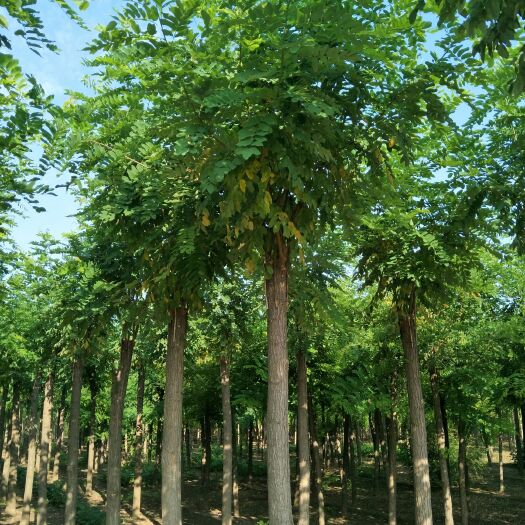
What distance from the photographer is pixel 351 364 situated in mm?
21406

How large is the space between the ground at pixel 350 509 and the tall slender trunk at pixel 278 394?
18348 millimetres

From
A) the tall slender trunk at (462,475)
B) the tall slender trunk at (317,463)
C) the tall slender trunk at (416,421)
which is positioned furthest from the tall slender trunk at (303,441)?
the tall slender trunk at (462,475)

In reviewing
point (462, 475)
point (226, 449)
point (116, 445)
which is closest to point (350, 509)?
point (462, 475)

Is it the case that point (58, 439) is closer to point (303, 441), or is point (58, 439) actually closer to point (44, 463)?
point (44, 463)

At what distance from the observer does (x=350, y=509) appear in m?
26.6

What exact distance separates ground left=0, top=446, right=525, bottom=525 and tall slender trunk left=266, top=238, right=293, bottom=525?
60.2 feet

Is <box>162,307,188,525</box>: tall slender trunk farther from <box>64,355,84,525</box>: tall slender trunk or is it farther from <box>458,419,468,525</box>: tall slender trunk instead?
<box>458,419,468,525</box>: tall slender trunk

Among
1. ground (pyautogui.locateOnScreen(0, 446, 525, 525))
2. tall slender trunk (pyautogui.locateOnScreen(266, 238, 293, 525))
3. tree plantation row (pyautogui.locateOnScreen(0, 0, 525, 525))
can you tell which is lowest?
ground (pyautogui.locateOnScreen(0, 446, 525, 525))

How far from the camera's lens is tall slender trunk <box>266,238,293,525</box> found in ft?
23.4

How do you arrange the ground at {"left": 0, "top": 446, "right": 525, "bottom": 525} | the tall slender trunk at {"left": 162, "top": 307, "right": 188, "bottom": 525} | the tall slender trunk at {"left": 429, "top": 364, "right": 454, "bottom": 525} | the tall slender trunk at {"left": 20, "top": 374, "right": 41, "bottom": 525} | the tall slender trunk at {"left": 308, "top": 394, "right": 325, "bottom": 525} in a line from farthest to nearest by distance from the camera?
the ground at {"left": 0, "top": 446, "right": 525, "bottom": 525} < the tall slender trunk at {"left": 308, "top": 394, "right": 325, "bottom": 525} < the tall slender trunk at {"left": 20, "top": 374, "right": 41, "bottom": 525} < the tall slender trunk at {"left": 429, "top": 364, "right": 454, "bottom": 525} < the tall slender trunk at {"left": 162, "top": 307, "right": 188, "bottom": 525}

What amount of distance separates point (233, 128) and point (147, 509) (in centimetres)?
2406

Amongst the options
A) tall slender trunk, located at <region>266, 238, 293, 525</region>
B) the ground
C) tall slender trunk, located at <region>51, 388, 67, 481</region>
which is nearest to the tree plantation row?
tall slender trunk, located at <region>266, 238, 293, 525</region>

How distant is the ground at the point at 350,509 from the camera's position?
24016 millimetres

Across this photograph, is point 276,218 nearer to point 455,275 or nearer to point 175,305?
point 175,305
